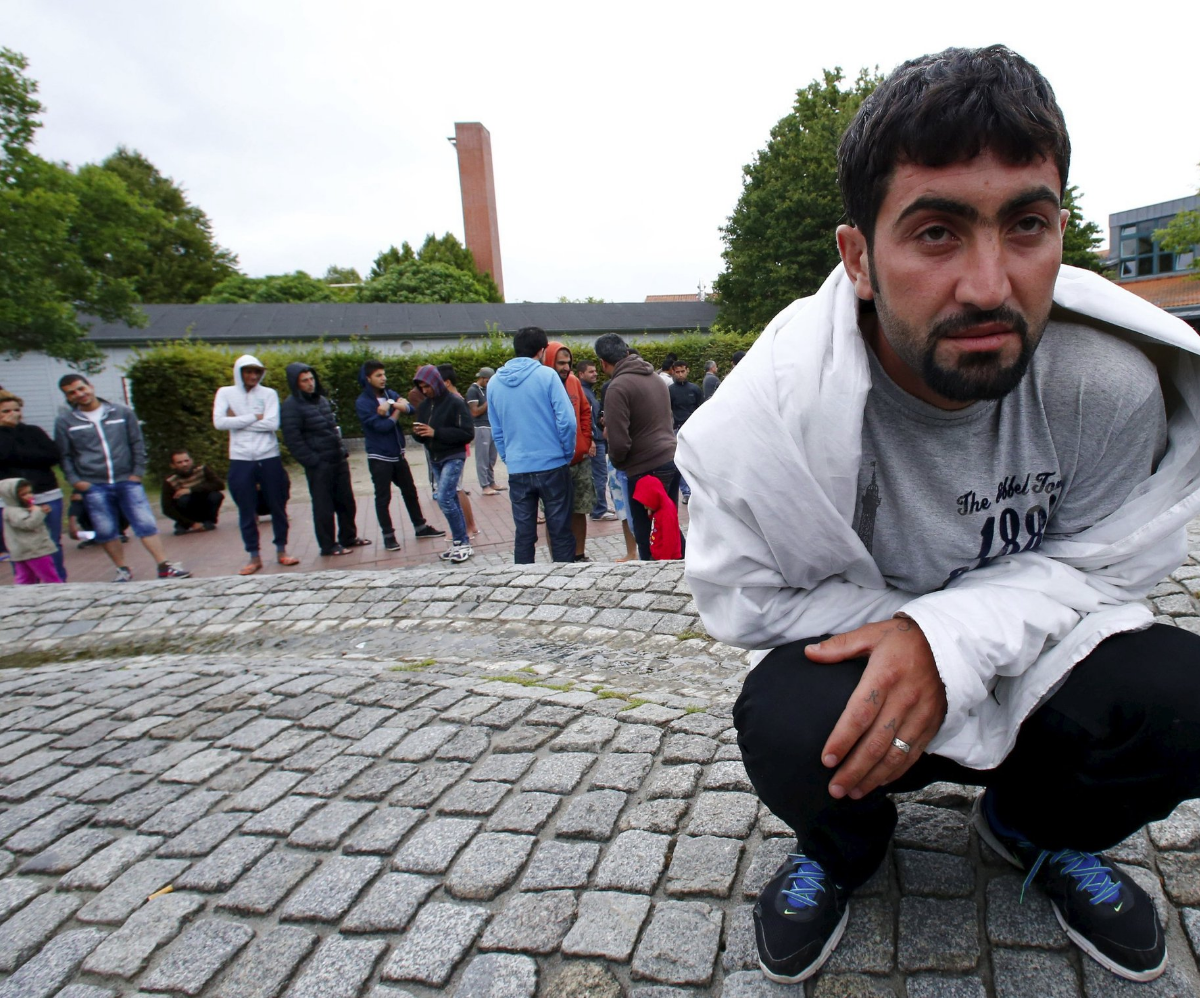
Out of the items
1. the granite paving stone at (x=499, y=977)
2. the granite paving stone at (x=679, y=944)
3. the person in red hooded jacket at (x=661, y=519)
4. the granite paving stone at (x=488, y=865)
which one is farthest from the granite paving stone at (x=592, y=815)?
the person in red hooded jacket at (x=661, y=519)

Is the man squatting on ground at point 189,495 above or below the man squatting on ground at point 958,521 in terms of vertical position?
below

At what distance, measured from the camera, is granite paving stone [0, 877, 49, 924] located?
221cm

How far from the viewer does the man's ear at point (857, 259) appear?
1518 millimetres

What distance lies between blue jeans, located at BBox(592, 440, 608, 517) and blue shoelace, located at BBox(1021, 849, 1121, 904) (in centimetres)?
768

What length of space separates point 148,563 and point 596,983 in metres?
8.30

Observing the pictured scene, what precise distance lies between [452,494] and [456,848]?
18.0 feet

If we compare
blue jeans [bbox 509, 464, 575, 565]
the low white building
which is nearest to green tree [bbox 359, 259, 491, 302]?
the low white building

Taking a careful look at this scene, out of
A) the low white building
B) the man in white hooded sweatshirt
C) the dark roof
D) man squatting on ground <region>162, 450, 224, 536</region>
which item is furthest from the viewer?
the dark roof

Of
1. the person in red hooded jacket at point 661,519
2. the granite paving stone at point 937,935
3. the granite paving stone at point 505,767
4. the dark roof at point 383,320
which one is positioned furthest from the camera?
the dark roof at point 383,320

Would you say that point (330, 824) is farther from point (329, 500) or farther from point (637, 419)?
point (329, 500)

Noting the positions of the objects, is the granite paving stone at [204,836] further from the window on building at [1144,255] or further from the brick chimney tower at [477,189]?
the brick chimney tower at [477,189]

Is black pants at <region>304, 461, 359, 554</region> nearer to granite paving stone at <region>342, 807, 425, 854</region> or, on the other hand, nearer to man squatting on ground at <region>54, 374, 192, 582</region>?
man squatting on ground at <region>54, 374, 192, 582</region>

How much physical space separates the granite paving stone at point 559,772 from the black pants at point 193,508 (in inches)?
340

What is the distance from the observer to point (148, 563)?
833cm
